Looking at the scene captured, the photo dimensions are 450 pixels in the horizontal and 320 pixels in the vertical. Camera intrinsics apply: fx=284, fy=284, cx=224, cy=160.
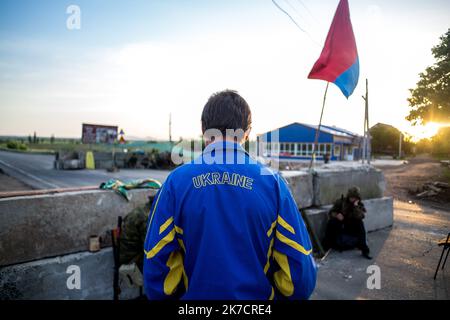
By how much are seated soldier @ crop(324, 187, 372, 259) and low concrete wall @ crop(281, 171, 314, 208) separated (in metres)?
0.53

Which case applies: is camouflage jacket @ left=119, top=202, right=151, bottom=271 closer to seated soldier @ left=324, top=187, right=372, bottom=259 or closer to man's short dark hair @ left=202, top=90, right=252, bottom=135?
man's short dark hair @ left=202, top=90, right=252, bottom=135

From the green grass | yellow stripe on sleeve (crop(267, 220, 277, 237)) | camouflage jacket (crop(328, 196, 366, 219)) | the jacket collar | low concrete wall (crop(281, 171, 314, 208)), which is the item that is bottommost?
camouflage jacket (crop(328, 196, 366, 219))

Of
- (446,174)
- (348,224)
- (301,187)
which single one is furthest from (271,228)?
(348,224)

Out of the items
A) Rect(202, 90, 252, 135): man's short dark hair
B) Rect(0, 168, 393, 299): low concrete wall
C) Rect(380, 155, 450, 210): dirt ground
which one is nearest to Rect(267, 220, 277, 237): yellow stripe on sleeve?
Rect(202, 90, 252, 135): man's short dark hair

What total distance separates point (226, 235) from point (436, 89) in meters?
3.33

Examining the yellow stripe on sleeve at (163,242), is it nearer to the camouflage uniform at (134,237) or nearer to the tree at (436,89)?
the camouflage uniform at (134,237)

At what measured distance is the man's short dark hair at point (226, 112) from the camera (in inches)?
57.4

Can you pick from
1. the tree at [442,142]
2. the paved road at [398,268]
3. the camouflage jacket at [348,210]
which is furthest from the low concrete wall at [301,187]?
the tree at [442,142]

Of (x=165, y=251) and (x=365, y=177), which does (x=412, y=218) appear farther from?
(x=165, y=251)

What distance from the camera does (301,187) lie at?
5.44 metres

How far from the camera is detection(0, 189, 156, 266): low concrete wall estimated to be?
2.89 metres
